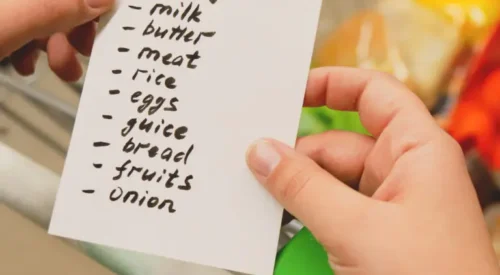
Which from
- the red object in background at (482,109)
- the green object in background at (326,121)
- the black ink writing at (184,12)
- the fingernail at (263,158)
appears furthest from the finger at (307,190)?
the red object in background at (482,109)

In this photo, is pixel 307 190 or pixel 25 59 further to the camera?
pixel 25 59

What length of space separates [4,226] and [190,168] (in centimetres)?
55

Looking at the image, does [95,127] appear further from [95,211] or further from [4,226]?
[4,226]

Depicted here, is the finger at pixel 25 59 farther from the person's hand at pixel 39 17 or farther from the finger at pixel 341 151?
the finger at pixel 341 151

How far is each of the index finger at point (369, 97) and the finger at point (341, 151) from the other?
2cm

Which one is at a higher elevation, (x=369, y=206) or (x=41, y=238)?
(x=369, y=206)

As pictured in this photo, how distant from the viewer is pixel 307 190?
1.22 ft

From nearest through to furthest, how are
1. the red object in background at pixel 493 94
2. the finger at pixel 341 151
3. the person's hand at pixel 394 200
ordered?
the person's hand at pixel 394 200
the finger at pixel 341 151
the red object in background at pixel 493 94

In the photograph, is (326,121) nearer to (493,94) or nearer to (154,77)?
(493,94)

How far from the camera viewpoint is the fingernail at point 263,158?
39 centimetres

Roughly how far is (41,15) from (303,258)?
266mm

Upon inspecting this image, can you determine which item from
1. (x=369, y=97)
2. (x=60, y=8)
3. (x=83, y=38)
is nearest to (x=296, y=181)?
(x=369, y=97)

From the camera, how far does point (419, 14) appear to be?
2.49ft

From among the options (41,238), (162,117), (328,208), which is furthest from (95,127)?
(41,238)
